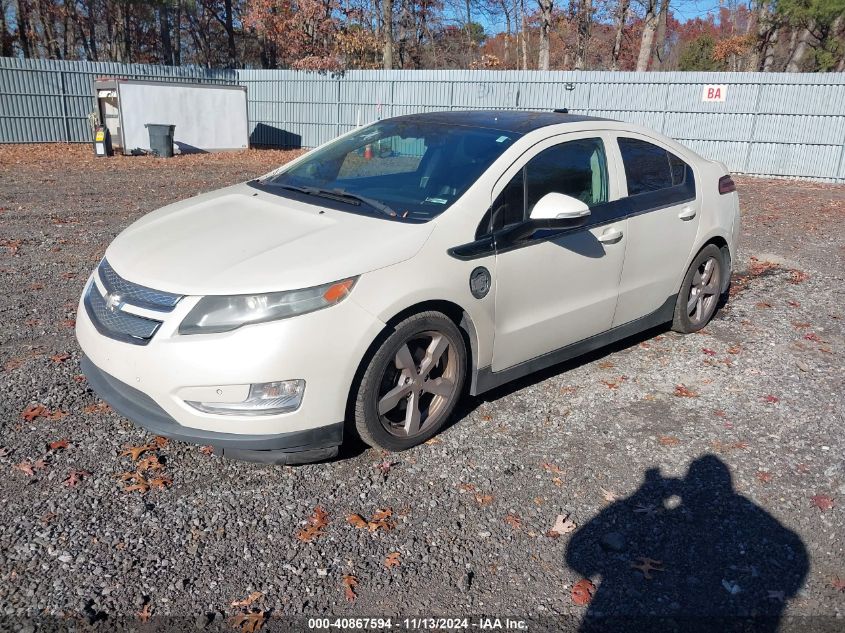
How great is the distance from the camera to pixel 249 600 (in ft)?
8.88

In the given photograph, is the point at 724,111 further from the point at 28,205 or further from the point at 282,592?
the point at 282,592

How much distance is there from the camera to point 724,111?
1844cm

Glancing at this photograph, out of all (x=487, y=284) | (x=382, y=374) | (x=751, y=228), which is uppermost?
(x=487, y=284)

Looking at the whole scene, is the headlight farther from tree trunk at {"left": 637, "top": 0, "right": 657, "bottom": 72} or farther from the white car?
tree trunk at {"left": 637, "top": 0, "right": 657, "bottom": 72}

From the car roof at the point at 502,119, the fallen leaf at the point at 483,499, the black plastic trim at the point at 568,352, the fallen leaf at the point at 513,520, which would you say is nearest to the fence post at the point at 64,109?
the car roof at the point at 502,119

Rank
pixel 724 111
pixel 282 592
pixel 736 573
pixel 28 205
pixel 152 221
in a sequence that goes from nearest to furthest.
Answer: pixel 282 592 < pixel 736 573 < pixel 152 221 < pixel 28 205 < pixel 724 111

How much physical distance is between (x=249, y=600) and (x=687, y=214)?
4.02 metres

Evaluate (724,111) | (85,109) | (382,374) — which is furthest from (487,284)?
(85,109)

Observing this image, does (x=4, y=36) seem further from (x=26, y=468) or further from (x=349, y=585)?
(x=349, y=585)

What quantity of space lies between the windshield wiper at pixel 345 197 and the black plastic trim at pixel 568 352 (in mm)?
1056

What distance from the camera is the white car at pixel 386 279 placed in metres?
3.17

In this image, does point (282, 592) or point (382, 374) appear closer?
point (282, 592)

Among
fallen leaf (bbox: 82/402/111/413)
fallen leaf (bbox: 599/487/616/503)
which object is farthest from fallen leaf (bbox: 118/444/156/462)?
fallen leaf (bbox: 599/487/616/503)

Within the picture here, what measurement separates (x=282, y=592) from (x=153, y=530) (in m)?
0.72
